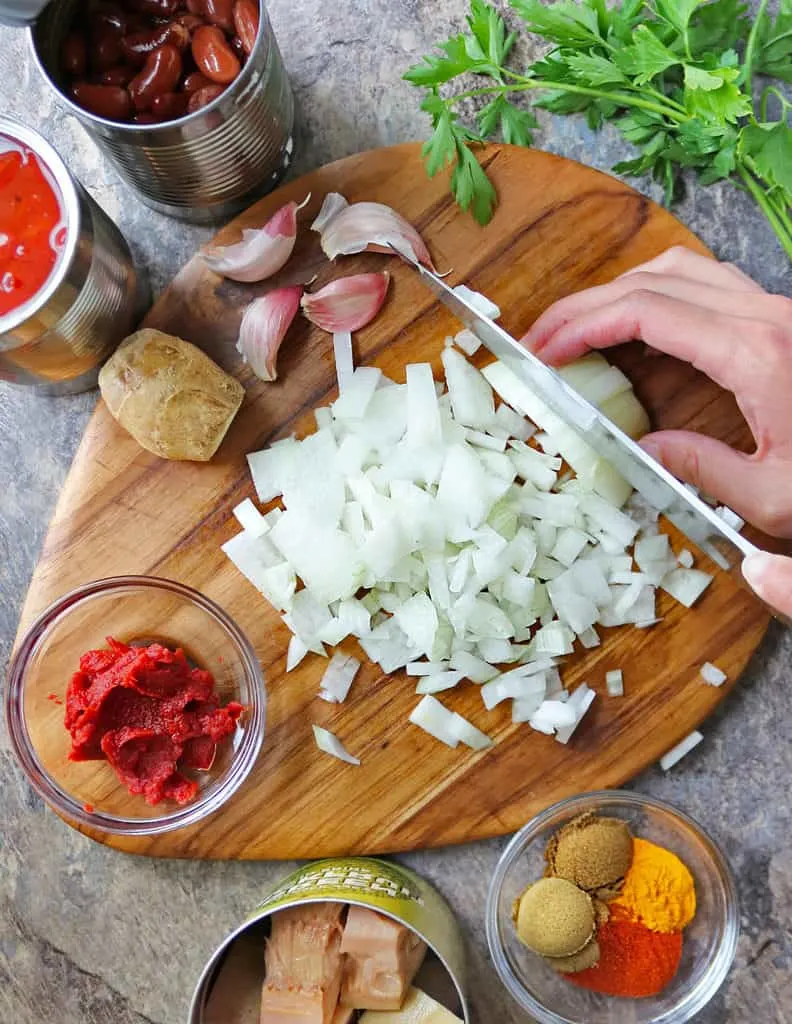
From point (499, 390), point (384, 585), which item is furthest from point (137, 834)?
point (499, 390)

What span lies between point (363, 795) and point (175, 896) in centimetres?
41

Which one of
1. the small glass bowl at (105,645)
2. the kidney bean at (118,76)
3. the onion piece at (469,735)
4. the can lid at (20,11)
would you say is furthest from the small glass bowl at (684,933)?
the can lid at (20,11)

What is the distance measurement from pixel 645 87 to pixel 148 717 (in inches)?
53.4

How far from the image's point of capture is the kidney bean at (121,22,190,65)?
148 centimetres

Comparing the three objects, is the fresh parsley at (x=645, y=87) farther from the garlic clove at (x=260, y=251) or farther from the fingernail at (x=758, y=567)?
the fingernail at (x=758, y=567)

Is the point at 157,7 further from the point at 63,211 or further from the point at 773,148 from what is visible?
the point at 773,148

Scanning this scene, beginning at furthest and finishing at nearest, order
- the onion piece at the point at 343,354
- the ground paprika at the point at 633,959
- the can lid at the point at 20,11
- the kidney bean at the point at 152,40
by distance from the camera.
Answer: the onion piece at the point at 343,354, the ground paprika at the point at 633,959, the kidney bean at the point at 152,40, the can lid at the point at 20,11

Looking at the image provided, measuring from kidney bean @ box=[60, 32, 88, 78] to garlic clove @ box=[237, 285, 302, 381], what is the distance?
451 millimetres

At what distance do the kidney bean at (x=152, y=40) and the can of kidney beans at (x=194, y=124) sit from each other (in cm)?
1

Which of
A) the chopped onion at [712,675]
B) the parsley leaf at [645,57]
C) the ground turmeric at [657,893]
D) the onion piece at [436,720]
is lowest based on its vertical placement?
the ground turmeric at [657,893]

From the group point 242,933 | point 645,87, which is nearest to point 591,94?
point 645,87

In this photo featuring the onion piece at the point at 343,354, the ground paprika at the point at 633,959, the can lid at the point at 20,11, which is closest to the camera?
the can lid at the point at 20,11

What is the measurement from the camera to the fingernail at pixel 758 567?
1438 mm

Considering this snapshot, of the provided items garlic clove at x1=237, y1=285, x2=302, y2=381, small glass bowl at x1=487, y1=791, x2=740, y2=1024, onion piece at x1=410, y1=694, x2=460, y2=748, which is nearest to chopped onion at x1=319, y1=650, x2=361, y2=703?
onion piece at x1=410, y1=694, x2=460, y2=748
